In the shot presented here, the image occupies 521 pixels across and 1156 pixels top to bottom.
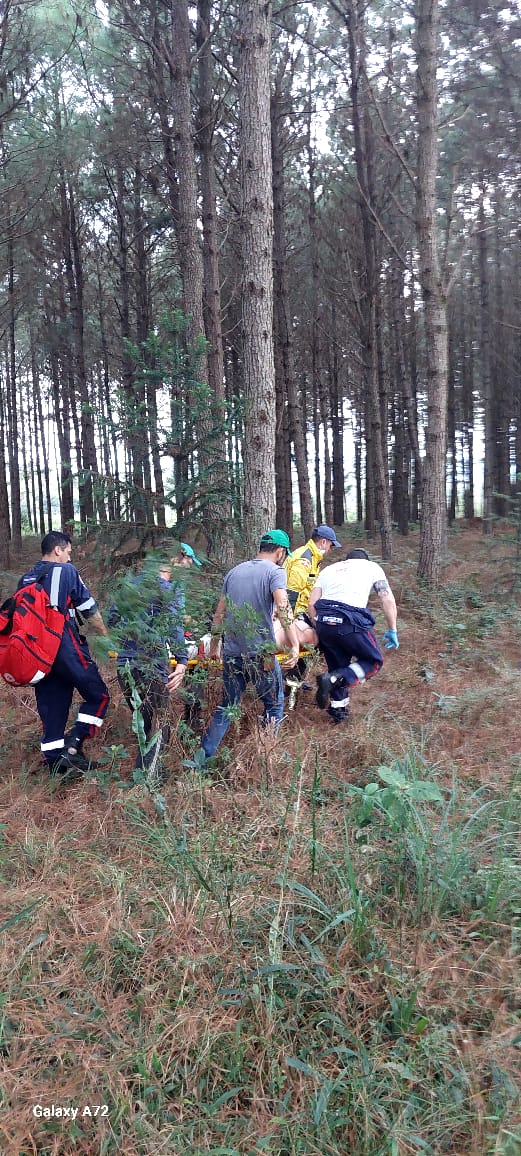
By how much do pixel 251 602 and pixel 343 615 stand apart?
1.22 m

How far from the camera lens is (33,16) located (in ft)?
28.8

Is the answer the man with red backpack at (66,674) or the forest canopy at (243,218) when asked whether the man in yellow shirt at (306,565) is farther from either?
the man with red backpack at (66,674)

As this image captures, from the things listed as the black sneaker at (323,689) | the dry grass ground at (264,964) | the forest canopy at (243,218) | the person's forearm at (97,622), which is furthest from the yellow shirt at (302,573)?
the dry grass ground at (264,964)

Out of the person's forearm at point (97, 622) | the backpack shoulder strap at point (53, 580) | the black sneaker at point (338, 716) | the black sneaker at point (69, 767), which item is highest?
the backpack shoulder strap at point (53, 580)

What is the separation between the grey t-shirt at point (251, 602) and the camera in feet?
13.4

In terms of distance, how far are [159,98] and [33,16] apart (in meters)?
1.97

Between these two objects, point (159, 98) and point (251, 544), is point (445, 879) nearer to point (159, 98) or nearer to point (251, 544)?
point (251, 544)

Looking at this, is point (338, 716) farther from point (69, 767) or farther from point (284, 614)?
point (69, 767)

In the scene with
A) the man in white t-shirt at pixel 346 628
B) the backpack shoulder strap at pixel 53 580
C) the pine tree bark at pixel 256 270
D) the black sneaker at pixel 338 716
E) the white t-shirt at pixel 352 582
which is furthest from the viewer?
the pine tree bark at pixel 256 270

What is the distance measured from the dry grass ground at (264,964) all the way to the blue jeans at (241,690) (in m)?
0.24

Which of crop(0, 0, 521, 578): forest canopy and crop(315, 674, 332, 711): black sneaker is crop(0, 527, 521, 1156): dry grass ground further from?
crop(0, 0, 521, 578): forest canopy

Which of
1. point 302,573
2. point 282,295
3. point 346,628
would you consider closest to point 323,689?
point 346,628

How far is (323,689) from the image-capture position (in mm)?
5137

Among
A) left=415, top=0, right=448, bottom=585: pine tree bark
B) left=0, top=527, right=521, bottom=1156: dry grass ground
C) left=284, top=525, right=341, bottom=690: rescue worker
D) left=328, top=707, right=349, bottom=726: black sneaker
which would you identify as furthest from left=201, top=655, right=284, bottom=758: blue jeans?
left=415, top=0, right=448, bottom=585: pine tree bark
